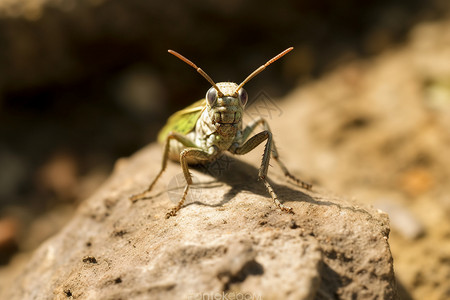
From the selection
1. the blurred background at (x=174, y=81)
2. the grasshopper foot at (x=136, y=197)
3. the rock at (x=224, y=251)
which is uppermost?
the blurred background at (x=174, y=81)

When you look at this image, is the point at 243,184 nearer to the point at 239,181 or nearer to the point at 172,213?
the point at 239,181

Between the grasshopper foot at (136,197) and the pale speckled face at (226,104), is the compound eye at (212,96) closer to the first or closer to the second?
the pale speckled face at (226,104)

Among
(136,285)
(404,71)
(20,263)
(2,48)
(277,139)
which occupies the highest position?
(404,71)

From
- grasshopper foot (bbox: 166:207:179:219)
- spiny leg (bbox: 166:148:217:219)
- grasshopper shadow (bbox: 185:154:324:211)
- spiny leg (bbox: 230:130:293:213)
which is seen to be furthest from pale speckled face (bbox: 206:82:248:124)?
grasshopper foot (bbox: 166:207:179:219)

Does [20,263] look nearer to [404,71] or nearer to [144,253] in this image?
[144,253]

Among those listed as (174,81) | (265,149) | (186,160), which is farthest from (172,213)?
(174,81)

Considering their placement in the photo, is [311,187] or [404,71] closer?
[311,187]

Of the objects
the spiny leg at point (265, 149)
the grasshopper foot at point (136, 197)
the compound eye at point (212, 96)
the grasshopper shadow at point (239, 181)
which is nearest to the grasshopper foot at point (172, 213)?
the grasshopper shadow at point (239, 181)

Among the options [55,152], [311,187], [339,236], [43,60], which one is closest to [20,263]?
[55,152]
